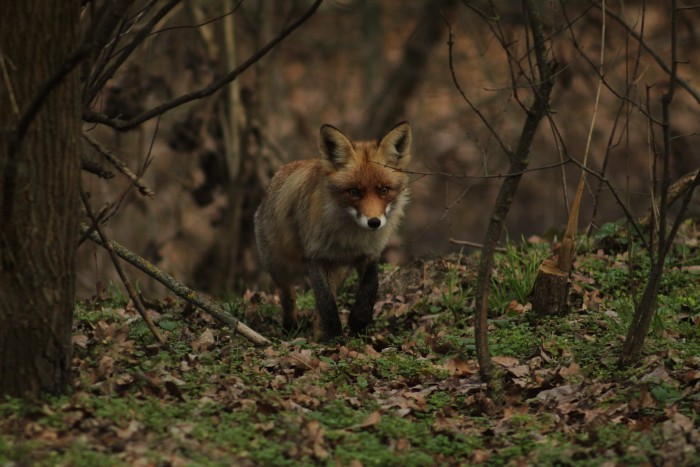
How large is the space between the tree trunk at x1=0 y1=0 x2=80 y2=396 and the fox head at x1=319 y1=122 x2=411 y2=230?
122 inches

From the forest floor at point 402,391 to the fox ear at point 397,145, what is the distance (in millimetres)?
1247

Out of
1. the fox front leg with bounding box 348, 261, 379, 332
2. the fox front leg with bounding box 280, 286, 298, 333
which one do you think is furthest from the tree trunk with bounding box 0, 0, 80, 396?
the fox front leg with bounding box 280, 286, 298, 333

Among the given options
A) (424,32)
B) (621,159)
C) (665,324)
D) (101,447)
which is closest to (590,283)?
(665,324)

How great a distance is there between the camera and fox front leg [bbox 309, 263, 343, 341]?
7328 mm

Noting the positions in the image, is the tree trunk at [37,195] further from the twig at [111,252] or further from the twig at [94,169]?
the twig at [94,169]

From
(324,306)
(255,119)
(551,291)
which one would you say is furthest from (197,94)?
(255,119)

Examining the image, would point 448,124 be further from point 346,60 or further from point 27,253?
point 27,253

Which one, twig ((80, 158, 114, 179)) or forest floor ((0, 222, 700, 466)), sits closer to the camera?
forest floor ((0, 222, 700, 466))

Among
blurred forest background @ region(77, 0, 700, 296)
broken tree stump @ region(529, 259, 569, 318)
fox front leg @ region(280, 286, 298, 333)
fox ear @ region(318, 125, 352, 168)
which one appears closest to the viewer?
broken tree stump @ region(529, 259, 569, 318)

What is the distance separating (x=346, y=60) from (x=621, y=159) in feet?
25.8

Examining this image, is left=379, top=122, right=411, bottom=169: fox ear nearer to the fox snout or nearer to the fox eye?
the fox eye

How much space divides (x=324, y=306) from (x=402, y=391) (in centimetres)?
204

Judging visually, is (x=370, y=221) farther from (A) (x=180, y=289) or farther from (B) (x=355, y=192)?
(A) (x=180, y=289)

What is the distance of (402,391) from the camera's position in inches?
218
